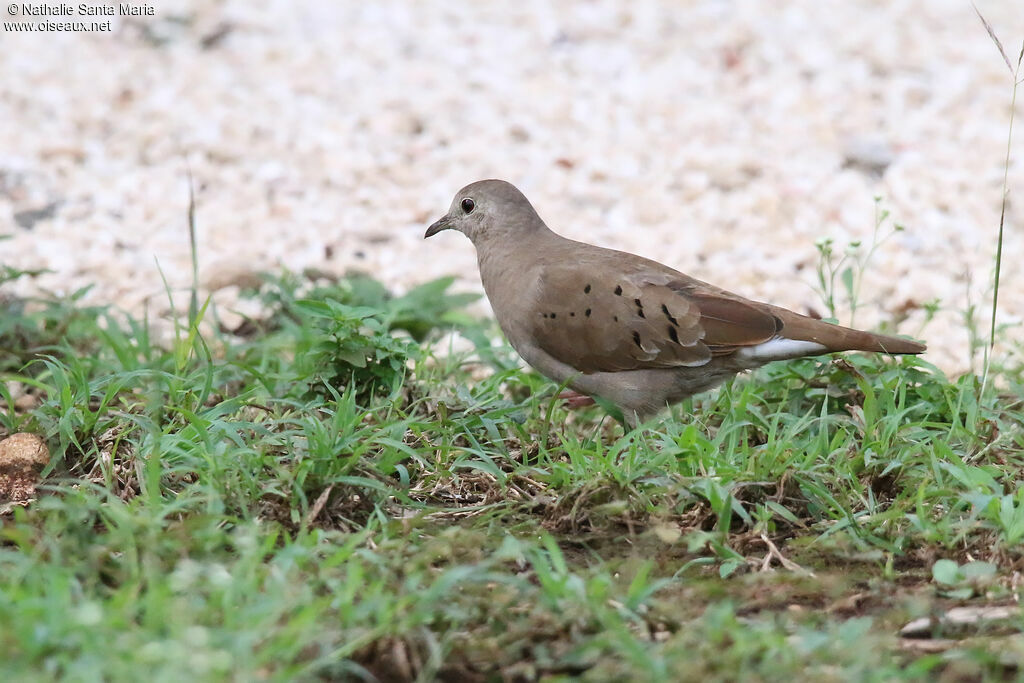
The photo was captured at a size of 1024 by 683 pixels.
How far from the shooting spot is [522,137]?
809 centimetres

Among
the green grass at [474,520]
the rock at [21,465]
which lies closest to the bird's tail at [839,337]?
the green grass at [474,520]

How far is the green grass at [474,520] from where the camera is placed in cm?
264

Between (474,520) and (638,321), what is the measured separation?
1133mm

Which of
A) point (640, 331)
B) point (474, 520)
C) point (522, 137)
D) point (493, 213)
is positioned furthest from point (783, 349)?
point (522, 137)

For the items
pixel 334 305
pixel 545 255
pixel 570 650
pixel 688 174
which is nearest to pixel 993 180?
pixel 688 174

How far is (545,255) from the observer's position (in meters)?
4.96

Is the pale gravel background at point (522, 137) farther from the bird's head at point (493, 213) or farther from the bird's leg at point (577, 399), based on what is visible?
the bird's leg at point (577, 399)

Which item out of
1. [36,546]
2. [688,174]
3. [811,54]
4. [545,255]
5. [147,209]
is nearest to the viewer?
[36,546]

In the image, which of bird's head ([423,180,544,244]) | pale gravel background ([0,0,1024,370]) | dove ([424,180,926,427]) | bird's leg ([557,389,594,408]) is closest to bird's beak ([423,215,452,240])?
bird's head ([423,180,544,244])

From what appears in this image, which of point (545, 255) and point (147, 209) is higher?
point (147, 209)

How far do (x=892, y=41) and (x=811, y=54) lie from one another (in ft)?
2.29

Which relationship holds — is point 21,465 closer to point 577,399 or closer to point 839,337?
point 577,399

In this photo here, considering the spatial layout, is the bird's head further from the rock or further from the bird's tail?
the rock

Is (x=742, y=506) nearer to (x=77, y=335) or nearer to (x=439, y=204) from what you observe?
(x=77, y=335)
